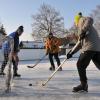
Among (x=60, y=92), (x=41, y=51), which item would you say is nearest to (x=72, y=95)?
(x=60, y=92)

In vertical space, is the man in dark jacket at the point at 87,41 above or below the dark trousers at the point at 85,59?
above

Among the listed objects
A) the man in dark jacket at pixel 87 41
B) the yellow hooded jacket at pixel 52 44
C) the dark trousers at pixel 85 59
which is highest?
the man in dark jacket at pixel 87 41

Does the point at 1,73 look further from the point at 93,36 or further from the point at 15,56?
the point at 93,36

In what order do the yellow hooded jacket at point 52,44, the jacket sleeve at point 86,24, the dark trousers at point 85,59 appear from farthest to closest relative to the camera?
the yellow hooded jacket at point 52,44 → the dark trousers at point 85,59 → the jacket sleeve at point 86,24

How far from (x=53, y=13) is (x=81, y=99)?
198 feet

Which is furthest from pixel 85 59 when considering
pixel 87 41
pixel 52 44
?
pixel 52 44

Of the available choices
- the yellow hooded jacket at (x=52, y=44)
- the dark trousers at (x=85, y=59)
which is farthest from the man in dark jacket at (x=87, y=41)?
the yellow hooded jacket at (x=52, y=44)

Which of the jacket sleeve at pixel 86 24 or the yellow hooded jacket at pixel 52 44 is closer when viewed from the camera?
the jacket sleeve at pixel 86 24

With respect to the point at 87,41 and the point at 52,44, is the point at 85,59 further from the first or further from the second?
the point at 52,44

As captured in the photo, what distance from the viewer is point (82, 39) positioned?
23.8ft

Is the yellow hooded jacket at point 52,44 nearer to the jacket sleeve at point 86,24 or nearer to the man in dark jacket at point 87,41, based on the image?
the man in dark jacket at point 87,41

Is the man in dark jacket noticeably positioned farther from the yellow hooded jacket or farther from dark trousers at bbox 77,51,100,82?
the yellow hooded jacket

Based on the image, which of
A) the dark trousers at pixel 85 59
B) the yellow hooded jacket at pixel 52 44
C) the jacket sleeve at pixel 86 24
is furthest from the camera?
the yellow hooded jacket at pixel 52 44

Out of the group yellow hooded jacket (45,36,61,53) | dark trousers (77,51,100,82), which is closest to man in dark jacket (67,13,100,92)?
dark trousers (77,51,100,82)
